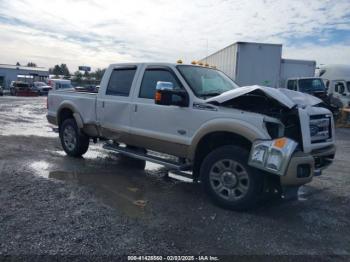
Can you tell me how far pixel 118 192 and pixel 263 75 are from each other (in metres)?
14.3

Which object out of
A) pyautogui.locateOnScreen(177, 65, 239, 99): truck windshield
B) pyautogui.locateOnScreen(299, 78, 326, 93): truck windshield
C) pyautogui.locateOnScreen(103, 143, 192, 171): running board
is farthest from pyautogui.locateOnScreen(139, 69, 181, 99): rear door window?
pyautogui.locateOnScreen(299, 78, 326, 93): truck windshield

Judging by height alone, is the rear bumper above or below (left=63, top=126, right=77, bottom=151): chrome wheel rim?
above

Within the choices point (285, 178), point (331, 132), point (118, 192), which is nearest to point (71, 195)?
point (118, 192)

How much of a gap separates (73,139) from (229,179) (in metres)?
4.15

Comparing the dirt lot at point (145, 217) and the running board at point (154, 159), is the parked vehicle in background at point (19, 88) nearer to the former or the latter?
the dirt lot at point (145, 217)

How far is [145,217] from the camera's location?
178 inches

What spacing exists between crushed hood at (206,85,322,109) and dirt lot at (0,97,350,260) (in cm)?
145

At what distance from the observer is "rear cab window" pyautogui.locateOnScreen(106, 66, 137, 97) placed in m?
6.41

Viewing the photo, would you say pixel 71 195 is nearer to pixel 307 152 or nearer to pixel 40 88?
pixel 307 152

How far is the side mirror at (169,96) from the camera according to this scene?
514cm

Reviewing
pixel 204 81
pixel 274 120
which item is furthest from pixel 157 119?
pixel 274 120

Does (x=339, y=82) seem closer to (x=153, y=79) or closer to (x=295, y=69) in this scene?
(x=295, y=69)

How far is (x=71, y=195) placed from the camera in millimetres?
5281

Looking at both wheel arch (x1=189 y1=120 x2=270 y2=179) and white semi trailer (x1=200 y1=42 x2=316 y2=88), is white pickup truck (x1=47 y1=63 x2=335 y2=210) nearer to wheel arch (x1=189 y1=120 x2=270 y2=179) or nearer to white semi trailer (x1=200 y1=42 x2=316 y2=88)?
wheel arch (x1=189 y1=120 x2=270 y2=179)
